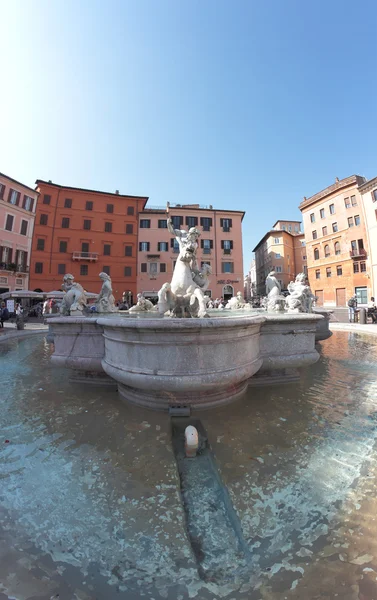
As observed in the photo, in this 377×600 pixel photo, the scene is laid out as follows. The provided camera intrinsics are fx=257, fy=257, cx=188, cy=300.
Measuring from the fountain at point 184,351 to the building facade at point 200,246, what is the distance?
28.8 metres

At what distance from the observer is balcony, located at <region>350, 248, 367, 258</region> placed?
95.9ft

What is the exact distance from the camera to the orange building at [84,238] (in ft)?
100

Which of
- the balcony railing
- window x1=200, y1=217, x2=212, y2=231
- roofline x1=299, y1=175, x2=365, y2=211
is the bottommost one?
the balcony railing

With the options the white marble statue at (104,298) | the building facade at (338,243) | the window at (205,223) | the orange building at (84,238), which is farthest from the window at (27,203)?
the building facade at (338,243)

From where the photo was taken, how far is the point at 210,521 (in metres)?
1.56

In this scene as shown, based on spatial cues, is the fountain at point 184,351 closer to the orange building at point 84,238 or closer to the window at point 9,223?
the orange building at point 84,238

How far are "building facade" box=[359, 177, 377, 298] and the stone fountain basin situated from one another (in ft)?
98.6

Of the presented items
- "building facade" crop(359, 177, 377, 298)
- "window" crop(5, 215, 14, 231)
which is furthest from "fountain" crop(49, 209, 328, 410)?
"window" crop(5, 215, 14, 231)

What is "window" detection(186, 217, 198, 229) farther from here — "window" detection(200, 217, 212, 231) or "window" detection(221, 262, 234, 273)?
"window" detection(221, 262, 234, 273)

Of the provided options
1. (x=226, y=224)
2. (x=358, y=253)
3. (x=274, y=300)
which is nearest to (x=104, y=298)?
(x=274, y=300)

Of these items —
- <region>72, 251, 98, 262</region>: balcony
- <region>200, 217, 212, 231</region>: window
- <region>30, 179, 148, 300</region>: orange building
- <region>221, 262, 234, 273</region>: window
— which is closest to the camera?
<region>30, 179, 148, 300</region>: orange building

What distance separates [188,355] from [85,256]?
32632mm

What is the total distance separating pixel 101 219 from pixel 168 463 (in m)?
35.2

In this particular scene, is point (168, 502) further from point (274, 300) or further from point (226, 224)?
point (226, 224)
